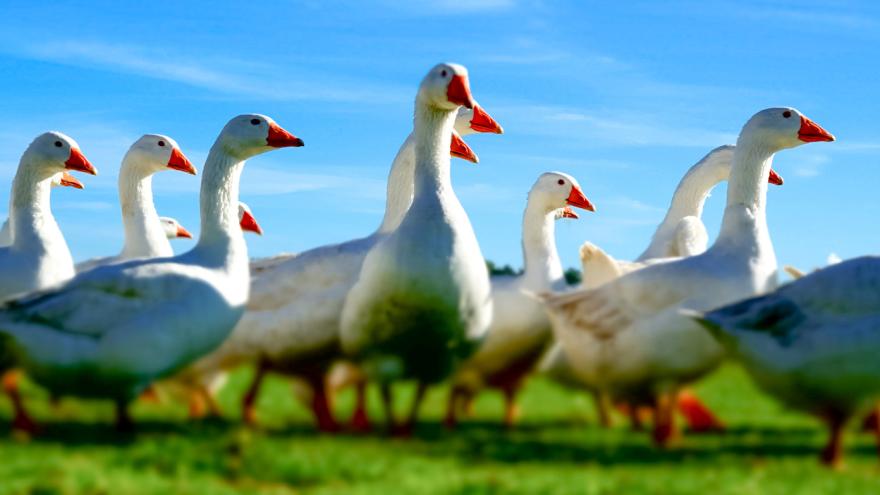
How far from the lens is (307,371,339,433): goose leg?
31.6 ft

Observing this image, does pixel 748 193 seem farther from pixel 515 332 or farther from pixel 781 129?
pixel 515 332

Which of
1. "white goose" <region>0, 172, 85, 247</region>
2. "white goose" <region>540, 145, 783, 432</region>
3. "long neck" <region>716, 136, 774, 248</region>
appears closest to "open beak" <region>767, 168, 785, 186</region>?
"white goose" <region>540, 145, 783, 432</region>

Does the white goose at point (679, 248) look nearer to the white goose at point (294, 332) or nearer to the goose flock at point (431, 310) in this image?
the goose flock at point (431, 310)

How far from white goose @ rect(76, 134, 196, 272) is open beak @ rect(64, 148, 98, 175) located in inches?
40.1

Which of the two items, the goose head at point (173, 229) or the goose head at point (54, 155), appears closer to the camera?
the goose head at point (54, 155)

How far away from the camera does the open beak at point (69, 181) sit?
14.9 meters

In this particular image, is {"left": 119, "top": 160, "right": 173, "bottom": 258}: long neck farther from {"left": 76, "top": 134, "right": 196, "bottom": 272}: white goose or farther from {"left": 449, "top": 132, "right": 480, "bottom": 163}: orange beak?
{"left": 449, "top": 132, "right": 480, "bottom": 163}: orange beak

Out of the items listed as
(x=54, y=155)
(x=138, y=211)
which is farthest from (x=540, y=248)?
(x=54, y=155)

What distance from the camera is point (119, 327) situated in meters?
8.64

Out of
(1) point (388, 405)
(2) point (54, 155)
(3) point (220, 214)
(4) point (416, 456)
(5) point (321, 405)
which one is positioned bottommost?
(4) point (416, 456)

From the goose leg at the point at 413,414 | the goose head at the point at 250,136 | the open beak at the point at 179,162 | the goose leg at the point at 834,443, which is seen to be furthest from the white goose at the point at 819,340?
the open beak at the point at 179,162

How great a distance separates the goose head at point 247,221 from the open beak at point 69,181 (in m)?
2.92

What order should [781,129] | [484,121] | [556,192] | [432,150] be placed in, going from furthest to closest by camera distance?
[484,121]
[556,192]
[781,129]
[432,150]

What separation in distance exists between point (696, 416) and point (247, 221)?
20.3 ft
